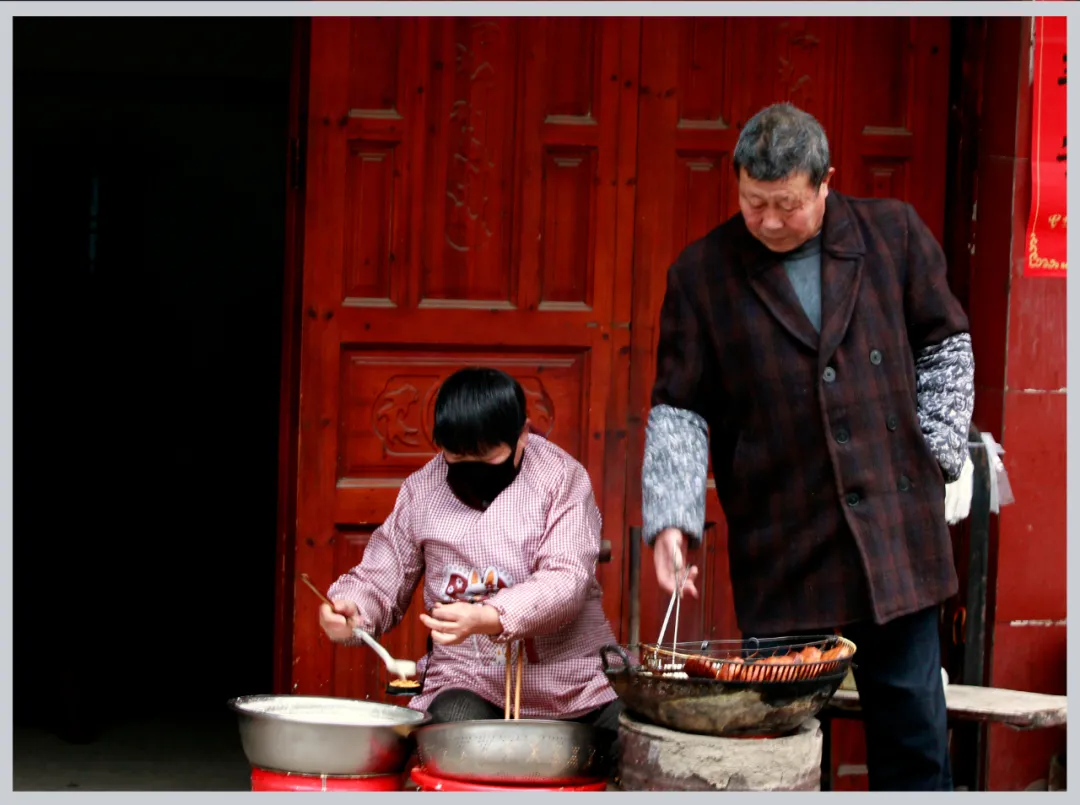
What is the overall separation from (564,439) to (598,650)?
1.13m

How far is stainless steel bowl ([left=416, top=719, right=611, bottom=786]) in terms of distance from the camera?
138 inches

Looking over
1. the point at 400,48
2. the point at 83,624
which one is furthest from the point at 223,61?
the point at 400,48

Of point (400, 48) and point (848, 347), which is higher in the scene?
point (400, 48)

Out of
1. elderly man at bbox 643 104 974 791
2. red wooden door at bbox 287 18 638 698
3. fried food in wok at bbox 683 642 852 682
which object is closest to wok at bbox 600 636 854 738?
fried food in wok at bbox 683 642 852 682

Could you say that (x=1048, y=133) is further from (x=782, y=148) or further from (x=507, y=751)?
(x=507, y=751)

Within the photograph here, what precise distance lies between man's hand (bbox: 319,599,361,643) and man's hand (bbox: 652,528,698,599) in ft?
2.75

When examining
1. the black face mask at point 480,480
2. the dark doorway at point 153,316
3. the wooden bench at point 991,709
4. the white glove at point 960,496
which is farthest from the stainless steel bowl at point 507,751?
the dark doorway at point 153,316

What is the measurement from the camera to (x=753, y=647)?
11.8 ft

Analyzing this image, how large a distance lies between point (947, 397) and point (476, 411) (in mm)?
1155

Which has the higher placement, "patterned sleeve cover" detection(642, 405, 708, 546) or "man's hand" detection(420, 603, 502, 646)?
"patterned sleeve cover" detection(642, 405, 708, 546)

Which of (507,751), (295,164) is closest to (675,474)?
(507,751)

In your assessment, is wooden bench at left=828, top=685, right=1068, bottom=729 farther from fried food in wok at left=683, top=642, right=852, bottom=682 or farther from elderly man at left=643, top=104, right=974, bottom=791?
fried food in wok at left=683, top=642, right=852, bottom=682

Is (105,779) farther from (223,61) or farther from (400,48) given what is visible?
(223,61)

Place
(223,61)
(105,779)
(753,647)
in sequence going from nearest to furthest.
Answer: (753,647) → (105,779) → (223,61)
